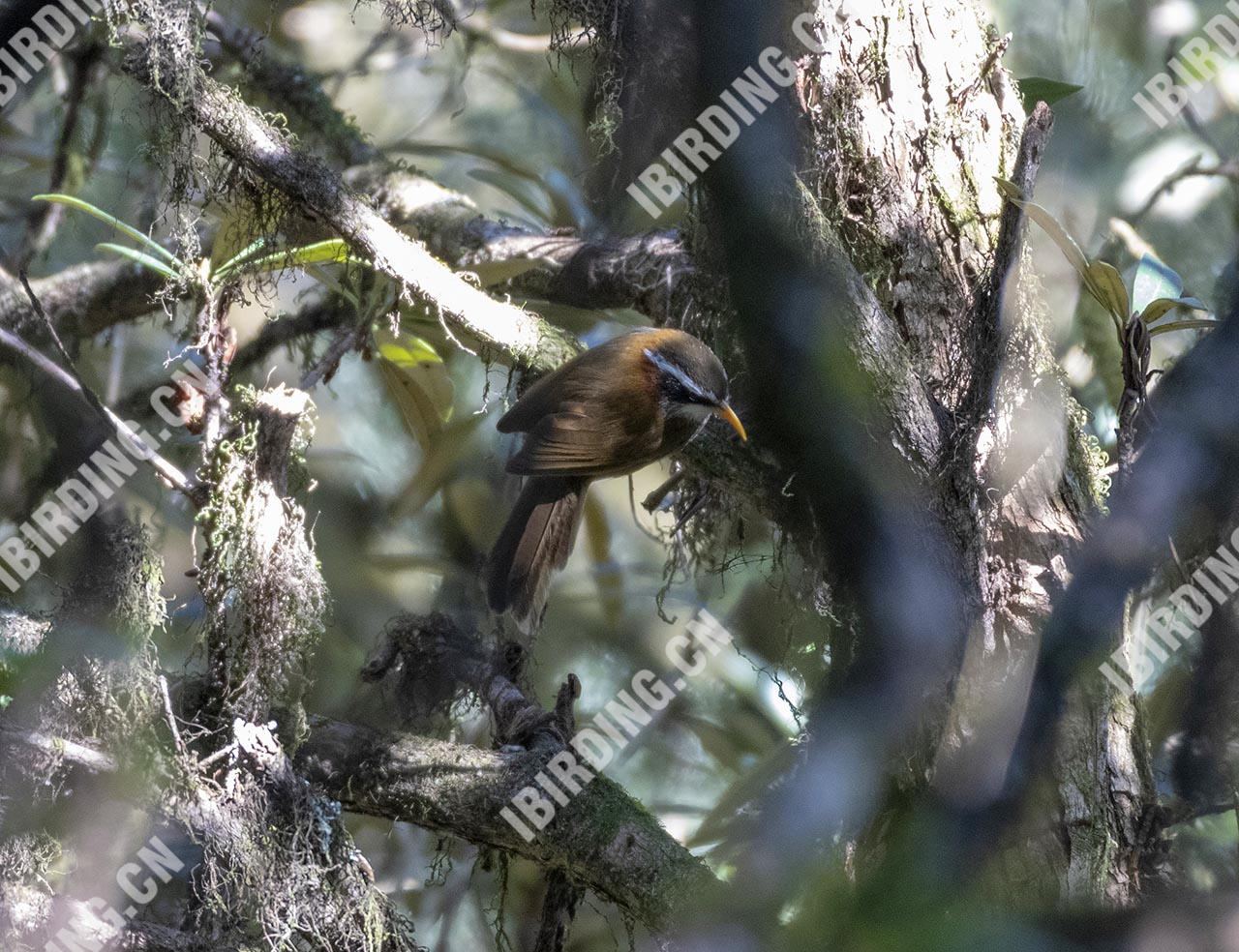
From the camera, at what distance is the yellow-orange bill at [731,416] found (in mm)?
1690

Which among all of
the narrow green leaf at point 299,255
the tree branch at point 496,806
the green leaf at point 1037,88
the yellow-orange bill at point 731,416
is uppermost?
the green leaf at point 1037,88

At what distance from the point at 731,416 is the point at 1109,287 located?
0.60 meters

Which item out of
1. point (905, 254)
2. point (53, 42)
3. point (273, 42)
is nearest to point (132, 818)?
point (905, 254)

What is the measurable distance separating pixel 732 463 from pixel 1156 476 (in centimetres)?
149

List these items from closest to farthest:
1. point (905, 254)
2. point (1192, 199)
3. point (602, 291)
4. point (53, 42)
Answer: point (905, 254) → point (53, 42) → point (602, 291) → point (1192, 199)

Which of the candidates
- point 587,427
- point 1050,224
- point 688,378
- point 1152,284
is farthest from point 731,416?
point 1152,284

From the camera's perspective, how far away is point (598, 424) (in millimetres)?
2115

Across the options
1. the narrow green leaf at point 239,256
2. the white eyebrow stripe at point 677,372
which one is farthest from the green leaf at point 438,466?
the narrow green leaf at point 239,256

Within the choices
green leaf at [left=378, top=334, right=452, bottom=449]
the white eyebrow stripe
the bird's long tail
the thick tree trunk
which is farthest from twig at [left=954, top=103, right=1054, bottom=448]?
green leaf at [left=378, top=334, right=452, bottom=449]

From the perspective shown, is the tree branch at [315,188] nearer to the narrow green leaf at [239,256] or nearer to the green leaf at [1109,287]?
the narrow green leaf at [239,256]

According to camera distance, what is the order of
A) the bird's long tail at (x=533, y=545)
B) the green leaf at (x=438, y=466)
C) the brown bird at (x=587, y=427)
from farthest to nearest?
the green leaf at (x=438, y=466)
the bird's long tail at (x=533, y=545)
the brown bird at (x=587, y=427)

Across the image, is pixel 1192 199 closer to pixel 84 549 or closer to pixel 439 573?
pixel 439 573

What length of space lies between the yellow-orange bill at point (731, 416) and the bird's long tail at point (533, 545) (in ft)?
1.72

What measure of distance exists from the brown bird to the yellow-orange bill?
0.03 meters
